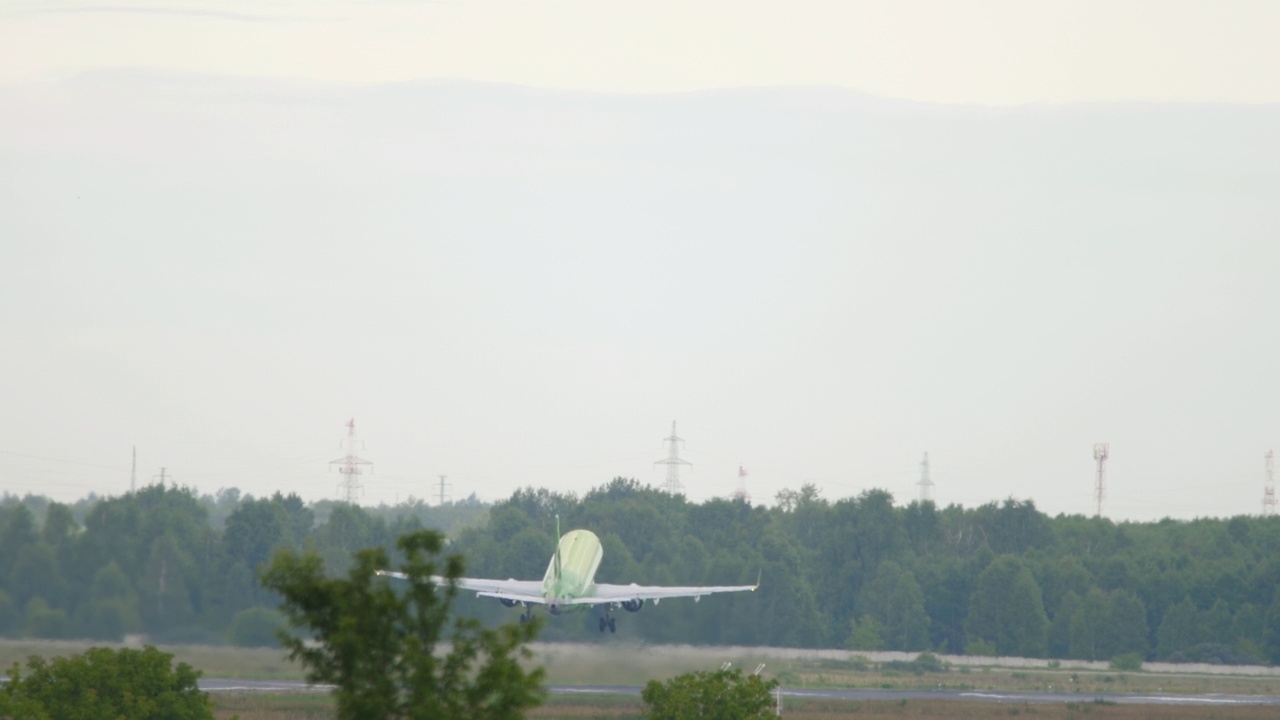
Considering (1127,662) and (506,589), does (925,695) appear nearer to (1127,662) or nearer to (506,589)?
(506,589)

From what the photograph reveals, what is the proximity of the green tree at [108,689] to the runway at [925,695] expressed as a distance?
3539cm

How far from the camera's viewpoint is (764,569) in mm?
116812

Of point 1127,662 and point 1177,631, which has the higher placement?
point 1177,631

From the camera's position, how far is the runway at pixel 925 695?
8644cm

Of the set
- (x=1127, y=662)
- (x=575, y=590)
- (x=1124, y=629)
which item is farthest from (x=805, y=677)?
(x=1124, y=629)

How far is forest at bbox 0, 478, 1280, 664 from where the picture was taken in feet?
261

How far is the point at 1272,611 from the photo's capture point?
13825 cm

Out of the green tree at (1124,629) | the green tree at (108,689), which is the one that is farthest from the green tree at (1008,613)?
the green tree at (108,689)

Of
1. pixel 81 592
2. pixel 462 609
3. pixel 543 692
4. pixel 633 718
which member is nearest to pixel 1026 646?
pixel 462 609

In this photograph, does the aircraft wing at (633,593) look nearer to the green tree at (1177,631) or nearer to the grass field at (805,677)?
the grass field at (805,677)

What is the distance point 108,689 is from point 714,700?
1772cm

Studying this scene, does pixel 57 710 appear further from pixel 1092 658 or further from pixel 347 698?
pixel 1092 658

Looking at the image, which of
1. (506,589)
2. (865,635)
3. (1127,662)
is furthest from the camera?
(865,635)

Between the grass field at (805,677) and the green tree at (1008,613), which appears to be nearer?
the grass field at (805,677)
